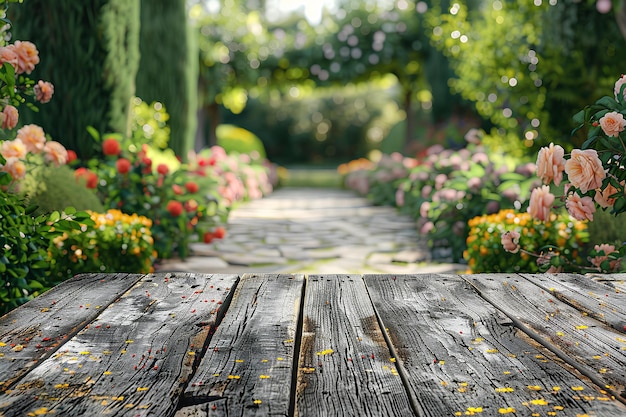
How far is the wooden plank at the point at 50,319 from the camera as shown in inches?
56.4

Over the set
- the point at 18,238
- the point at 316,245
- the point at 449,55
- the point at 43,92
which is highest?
the point at 449,55

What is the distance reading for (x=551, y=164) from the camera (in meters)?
3.05

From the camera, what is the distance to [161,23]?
9.34m

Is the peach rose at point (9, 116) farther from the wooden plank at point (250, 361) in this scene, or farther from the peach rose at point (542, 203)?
the peach rose at point (542, 203)

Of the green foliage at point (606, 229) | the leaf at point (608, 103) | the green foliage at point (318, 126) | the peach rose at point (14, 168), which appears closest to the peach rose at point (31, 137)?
the peach rose at point (14, 168)

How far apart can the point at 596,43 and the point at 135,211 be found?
5003 millimetres

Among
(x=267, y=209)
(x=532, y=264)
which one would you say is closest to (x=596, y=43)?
(x=532, y=264)

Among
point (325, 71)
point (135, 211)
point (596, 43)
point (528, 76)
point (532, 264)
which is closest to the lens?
point (532, 264)

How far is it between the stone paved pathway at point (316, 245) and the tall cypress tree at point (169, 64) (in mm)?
1532

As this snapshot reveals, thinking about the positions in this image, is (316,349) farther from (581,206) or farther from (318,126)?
(318,126)

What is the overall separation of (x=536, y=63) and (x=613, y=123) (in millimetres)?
5343

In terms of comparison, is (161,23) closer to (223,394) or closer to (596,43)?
(596,43)

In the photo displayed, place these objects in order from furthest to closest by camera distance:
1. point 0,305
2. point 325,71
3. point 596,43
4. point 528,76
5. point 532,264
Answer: point 325,71
point 528,76
point 596,43
point 532,264
point 0,305

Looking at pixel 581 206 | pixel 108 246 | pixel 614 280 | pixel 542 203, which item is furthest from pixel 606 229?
pixel 108 246
